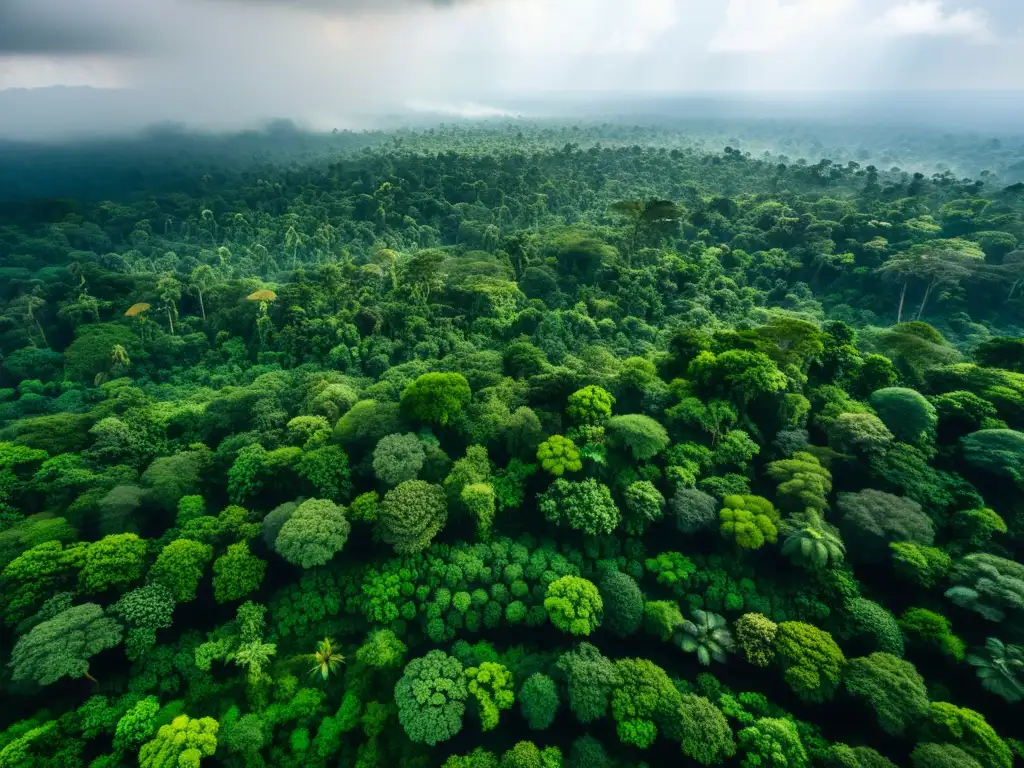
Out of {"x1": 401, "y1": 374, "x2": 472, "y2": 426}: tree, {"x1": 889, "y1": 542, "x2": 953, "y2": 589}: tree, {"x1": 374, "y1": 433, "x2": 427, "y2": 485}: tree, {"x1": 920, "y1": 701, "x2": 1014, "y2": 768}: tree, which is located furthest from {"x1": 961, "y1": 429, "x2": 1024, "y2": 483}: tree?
{"x1": 374, "y1": 433, "x2": 427, "y2": 485}: tree

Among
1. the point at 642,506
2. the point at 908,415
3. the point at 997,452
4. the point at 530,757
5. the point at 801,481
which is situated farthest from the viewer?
the point at 908,415

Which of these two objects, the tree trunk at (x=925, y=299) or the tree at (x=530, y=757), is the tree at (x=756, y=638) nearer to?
the tree at (x=530, y=757)

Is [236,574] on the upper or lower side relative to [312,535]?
lower

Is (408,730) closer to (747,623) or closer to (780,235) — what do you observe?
(747,623)

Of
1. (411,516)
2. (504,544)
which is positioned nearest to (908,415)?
(504,544)

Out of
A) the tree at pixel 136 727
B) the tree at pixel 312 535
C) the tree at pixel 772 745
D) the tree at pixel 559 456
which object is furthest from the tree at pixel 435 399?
the tree at pixel 772 745

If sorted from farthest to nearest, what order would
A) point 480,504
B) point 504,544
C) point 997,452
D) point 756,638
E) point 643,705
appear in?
point 997,452, point 504,544, point 480,504, point 756,638, point 643,705

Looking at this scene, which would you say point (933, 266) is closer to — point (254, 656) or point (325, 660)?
point (325, 660)
